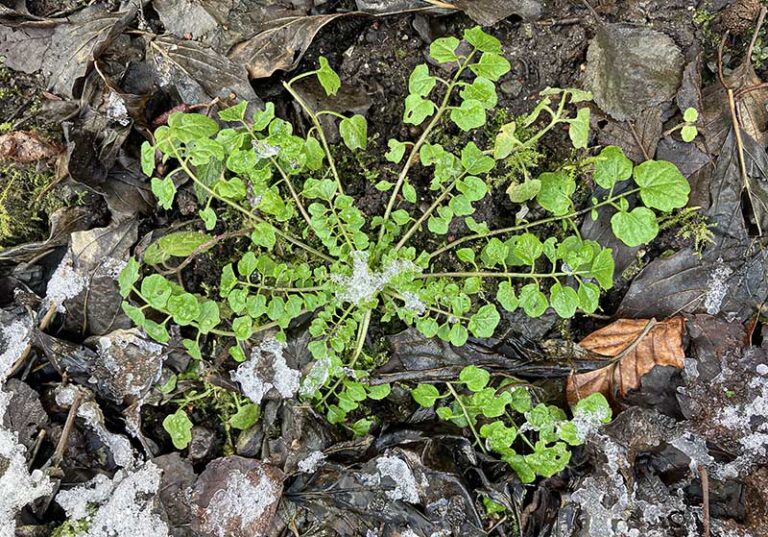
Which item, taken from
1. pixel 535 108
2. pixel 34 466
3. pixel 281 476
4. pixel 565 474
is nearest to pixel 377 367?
pixel 281 476

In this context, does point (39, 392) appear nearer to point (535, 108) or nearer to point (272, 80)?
point (272, 80)

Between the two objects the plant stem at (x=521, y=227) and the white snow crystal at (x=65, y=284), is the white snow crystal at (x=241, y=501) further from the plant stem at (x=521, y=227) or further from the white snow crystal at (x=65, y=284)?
the plant stem at (x=521, y=227)

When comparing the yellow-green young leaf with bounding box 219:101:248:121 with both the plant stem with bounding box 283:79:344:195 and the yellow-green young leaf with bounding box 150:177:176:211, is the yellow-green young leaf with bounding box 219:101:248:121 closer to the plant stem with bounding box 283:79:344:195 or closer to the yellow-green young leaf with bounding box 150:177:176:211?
the plant stem with bounding box 283:79:344:195

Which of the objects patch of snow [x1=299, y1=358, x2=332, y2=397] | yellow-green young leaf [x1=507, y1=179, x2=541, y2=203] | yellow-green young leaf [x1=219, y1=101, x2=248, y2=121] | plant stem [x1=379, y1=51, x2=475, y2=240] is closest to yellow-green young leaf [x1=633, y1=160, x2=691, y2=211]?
yellow-green young leaf [x1=507, y1=179, x2=541, y2=203]

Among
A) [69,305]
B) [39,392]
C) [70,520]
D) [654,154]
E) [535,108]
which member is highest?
[535,108]

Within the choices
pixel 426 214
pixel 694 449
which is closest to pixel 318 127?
pixel 426 214

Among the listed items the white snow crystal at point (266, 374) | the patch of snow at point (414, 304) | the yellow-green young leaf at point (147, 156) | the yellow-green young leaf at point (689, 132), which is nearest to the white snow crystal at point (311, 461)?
the white snow crystal at point (266, 374)
